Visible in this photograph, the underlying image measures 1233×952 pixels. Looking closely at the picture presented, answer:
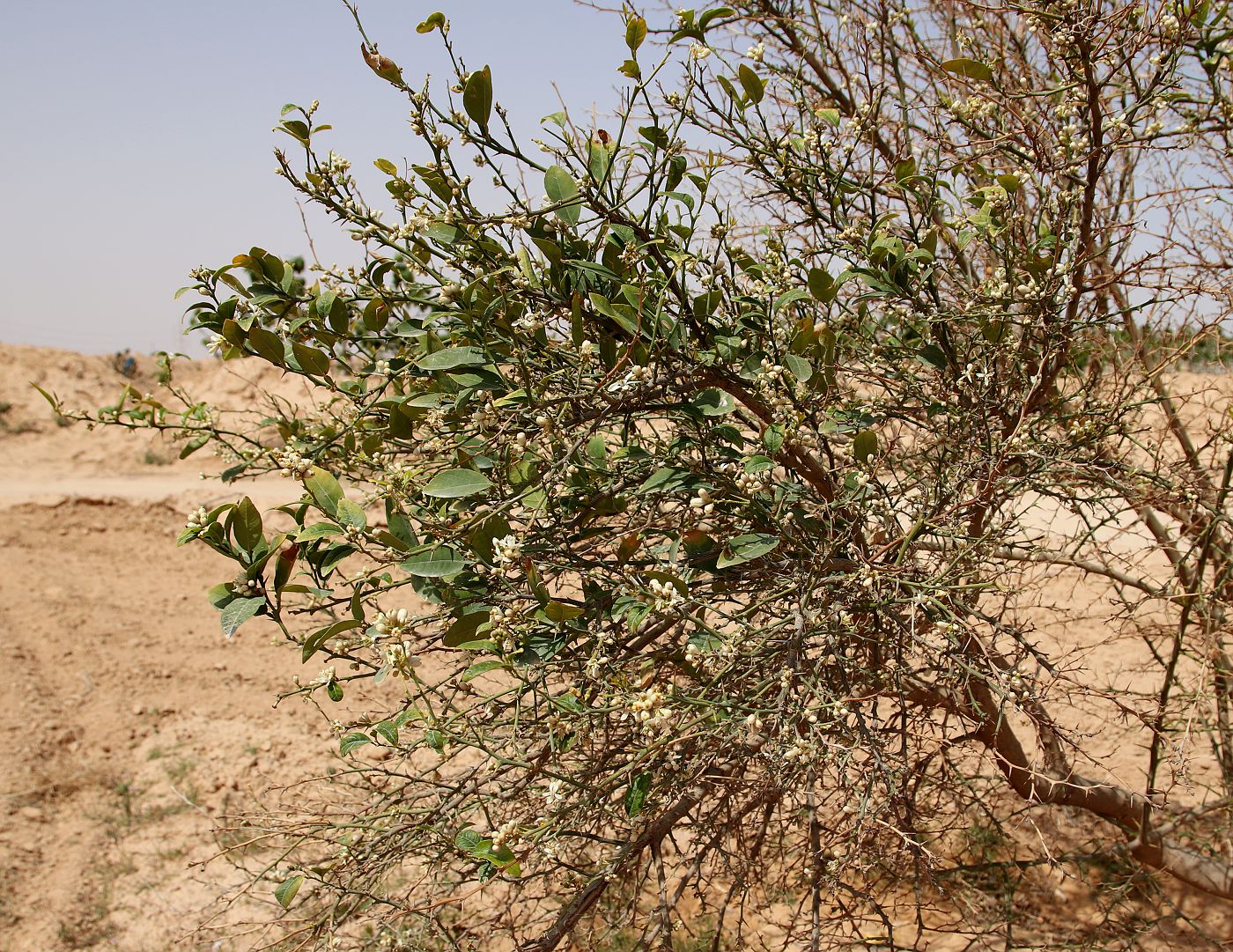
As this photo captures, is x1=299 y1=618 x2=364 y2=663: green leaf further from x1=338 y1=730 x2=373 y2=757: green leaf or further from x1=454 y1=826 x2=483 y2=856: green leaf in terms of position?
x1=454 y1=826 x2=483 y2=856: green leaf

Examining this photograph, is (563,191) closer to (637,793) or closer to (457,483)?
(457,483)

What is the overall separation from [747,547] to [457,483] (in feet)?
1.77

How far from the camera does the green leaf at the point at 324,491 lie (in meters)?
1.68

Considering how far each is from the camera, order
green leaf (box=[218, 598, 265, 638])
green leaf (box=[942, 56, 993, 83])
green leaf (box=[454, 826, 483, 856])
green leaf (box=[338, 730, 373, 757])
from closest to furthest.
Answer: green leaf (box=[218, 598, 265, 638]), green leaf (box=[454, 826, 483, 856]), green leaf (box=[338, 730, 373, 757]), green leaf (box=[942, 56, 993, 83])

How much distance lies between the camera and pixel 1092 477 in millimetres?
2240

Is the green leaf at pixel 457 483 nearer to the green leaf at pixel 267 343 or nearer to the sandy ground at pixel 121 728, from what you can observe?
the green leaf at pixel 267 343

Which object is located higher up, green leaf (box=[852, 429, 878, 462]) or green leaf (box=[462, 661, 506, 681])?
green leaf (box=[852, 429, 878, 462])

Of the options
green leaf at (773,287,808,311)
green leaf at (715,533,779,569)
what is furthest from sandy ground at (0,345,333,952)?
green leaf at (773,287,808,311)

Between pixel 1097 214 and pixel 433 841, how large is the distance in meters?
2.75

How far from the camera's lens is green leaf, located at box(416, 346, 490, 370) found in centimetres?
167

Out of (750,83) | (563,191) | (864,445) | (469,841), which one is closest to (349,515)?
(469,841)

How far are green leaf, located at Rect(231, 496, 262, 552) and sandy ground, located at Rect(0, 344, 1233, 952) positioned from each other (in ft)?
2.02

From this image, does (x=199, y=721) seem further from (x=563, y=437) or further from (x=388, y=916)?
(x=563, y=437)

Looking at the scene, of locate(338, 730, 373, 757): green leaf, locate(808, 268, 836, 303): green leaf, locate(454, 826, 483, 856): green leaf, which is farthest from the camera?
locate(338, 730, 373, 757): green leaf
